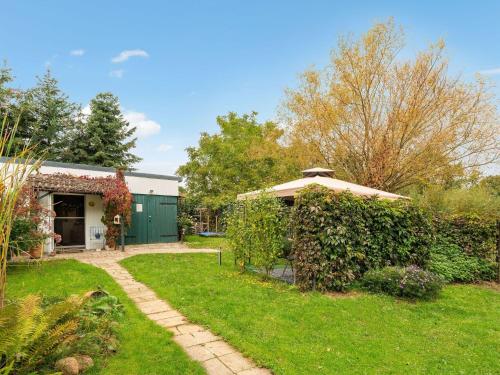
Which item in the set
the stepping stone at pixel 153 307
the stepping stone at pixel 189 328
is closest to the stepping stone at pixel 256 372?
the stepping stone at pixel 189 328

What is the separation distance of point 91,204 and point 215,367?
10.1 meters

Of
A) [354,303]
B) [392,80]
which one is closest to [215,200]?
[392,80]

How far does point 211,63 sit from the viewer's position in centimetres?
1174

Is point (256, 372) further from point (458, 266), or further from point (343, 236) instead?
point (458, 266)

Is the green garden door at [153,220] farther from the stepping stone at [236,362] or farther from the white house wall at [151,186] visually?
the stepping stone at [236,362]

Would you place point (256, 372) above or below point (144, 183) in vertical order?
below

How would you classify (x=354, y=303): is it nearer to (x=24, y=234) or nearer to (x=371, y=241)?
(x=371, y=241)

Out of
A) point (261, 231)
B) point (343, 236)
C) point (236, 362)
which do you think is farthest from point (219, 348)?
point (261, 231)

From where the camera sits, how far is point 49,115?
20.1 meters

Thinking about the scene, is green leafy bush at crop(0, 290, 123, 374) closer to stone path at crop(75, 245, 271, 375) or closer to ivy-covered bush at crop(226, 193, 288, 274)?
stone path at crop(75, 245, 271, 375)

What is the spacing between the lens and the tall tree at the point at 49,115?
64.4ft

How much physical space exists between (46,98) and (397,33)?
20284 mm

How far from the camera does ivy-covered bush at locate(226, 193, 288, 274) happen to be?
645cm

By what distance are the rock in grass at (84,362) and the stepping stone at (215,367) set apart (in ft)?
3.55
